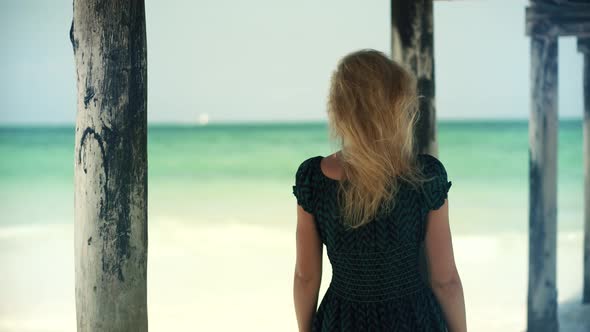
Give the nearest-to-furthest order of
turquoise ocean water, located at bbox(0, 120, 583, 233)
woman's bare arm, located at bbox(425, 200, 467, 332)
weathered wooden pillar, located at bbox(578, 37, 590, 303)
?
woman's bare arm, located at bbox(425, 200, 467, 332) < weathered wooden pillar, located at bbox(578, 37, 590, 303) < turquoise ocean water, located at bbox(0, 120, 583, 233)

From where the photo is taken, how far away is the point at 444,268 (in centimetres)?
205

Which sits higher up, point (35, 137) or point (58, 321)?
point (35, 137)

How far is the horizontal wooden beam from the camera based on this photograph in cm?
465

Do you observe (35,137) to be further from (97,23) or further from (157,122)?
(97,23)

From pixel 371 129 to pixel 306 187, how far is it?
0.85 ft

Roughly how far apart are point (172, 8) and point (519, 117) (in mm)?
14333

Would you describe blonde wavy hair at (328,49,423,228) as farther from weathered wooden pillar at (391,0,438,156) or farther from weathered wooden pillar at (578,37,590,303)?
weathered wooden pillar at (578,37,590,303)

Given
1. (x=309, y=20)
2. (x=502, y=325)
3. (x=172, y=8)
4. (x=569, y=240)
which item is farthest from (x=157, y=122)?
(x=502, y=325)

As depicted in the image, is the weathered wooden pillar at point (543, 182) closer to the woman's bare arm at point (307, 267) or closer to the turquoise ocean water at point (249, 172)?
the woman's bare arm at point (307, 267)

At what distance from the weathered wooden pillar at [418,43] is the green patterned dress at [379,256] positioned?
126cm

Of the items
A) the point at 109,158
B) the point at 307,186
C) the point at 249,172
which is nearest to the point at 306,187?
the point at 307,186

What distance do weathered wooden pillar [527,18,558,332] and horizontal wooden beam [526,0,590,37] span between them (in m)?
0.04

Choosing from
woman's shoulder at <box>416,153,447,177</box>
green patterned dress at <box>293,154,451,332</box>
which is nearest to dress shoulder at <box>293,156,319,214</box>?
green patterned dress at <box>293,154,451,332</box>

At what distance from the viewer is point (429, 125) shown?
321 cm
